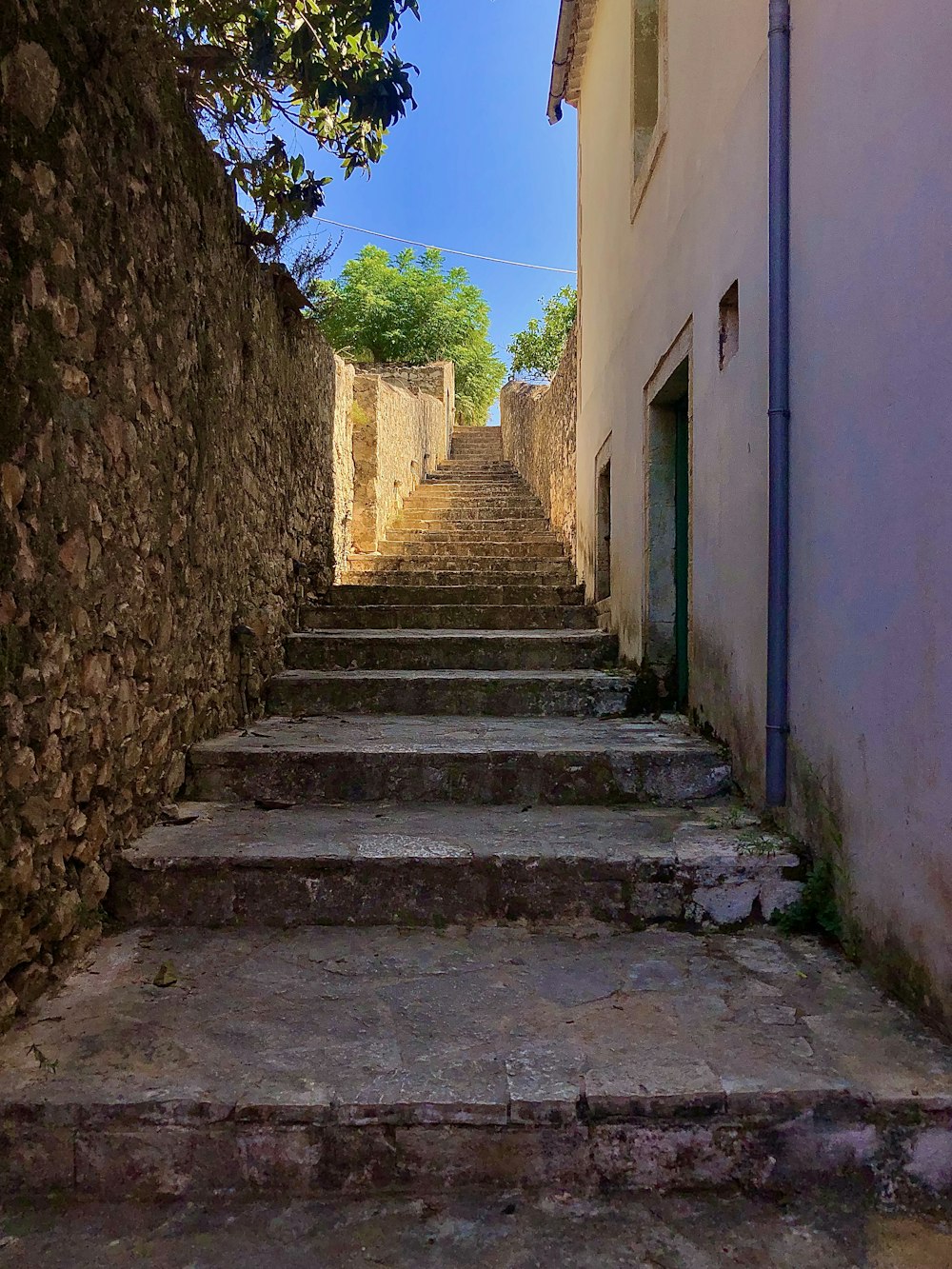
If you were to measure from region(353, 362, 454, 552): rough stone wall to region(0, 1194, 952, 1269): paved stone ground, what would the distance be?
6.44 m

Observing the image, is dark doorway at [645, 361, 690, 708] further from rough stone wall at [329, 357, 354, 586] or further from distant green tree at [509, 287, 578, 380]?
distant green tree at [509, 287, 578, 380]

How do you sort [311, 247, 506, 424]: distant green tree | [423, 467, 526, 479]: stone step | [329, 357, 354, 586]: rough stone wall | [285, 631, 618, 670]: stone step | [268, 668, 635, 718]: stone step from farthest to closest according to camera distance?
[311, 247, 506, 424]: distant green tree
[423, 467, 526, 479]: stone step
[329, 357, 354, 586]: rough stone wall
[285, 631, 618, 670]: stone step
[268, 668, 635, 718]: stone step

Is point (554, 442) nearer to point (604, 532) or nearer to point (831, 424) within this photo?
point (604, 532)

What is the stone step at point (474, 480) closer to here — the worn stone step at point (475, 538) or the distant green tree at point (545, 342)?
the worn stone step at point (475, 538)

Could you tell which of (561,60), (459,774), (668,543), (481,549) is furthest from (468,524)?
(459,774)

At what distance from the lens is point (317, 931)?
2506 millimetres

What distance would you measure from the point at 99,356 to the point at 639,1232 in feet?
8.46

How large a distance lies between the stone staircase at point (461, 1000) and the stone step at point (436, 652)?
0.84 m

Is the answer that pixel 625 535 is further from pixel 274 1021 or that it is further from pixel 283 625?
pixel 274 1021

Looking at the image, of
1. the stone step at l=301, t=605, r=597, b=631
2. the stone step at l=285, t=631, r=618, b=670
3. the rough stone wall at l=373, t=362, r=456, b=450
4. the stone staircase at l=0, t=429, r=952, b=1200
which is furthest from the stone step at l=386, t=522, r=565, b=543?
the rough stone wall at l=373, t=362, r=456, b=450

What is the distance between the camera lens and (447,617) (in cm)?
572

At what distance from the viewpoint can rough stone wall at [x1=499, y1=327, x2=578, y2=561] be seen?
8289mm

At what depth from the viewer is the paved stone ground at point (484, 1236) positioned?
1.44 meters

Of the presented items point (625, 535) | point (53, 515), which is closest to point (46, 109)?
point (53, 515)
